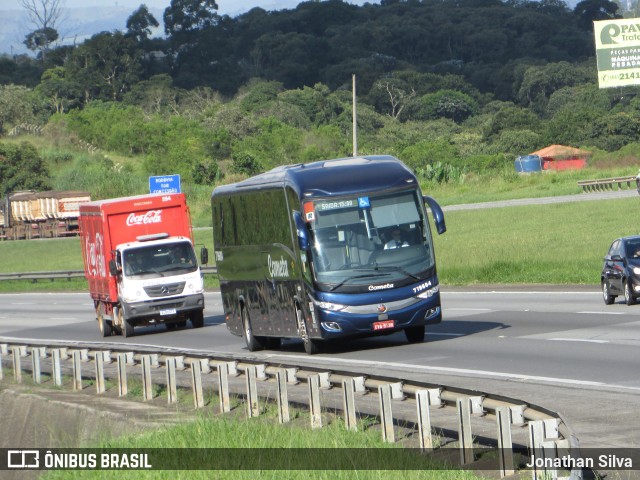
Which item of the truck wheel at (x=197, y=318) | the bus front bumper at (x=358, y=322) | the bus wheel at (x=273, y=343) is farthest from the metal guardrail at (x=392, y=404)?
the truck wheel at (x=197, y=318)

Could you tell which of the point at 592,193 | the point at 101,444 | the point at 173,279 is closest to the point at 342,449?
the point at 101,444

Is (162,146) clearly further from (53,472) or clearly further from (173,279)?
(53,472)

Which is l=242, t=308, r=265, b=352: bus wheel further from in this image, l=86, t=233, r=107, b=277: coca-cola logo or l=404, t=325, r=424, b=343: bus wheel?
l=86, t=233, r=107, b=277: coca-cola logo

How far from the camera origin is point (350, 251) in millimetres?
22109

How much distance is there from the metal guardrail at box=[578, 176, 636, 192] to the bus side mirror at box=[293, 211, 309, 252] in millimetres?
58261

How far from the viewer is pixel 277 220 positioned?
76.9 ft

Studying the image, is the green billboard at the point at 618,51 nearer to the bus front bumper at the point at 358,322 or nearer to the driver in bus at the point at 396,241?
the driver in bus at the point at 396,241

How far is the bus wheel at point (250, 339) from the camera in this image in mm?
24969

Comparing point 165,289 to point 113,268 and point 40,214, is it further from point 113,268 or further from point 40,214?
point 40,214

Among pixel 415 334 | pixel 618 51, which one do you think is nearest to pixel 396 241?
pixel 415 334

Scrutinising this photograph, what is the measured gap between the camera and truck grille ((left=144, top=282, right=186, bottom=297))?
31734mm

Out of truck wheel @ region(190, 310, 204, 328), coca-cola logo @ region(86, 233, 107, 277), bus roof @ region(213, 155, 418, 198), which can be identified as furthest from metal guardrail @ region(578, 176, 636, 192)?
bus roof @ region(213, 155, 418, 198)

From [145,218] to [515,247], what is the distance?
21228mm

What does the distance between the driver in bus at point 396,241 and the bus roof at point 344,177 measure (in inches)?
33.0
